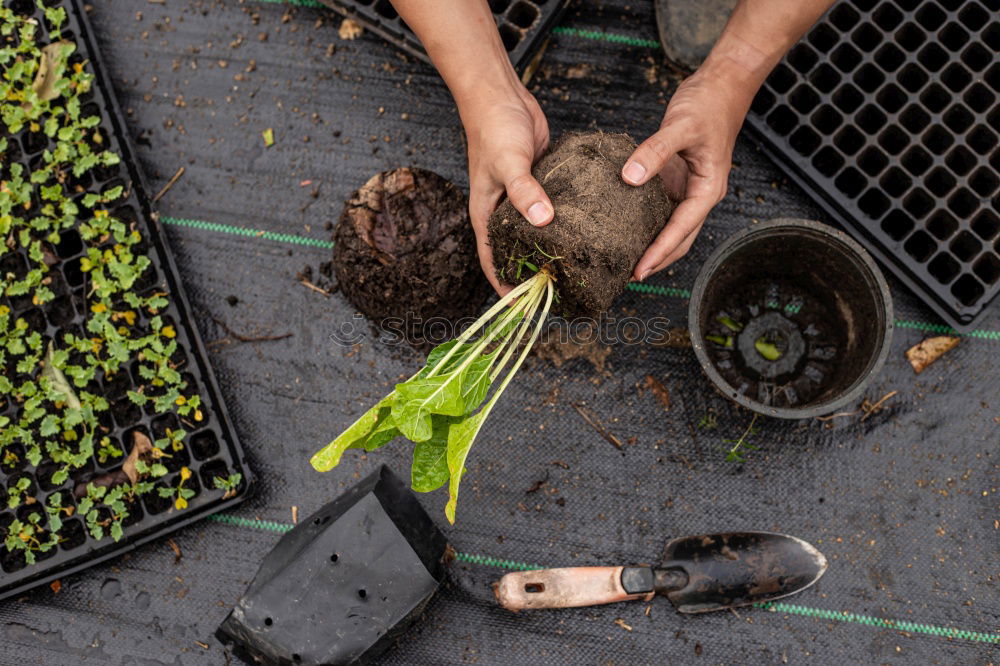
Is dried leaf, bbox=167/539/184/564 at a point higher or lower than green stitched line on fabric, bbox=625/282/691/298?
lower

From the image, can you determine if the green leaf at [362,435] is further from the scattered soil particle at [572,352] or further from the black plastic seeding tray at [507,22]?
the black plastic seeding tray at [507,22]

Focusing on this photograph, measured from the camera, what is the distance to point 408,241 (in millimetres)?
1784

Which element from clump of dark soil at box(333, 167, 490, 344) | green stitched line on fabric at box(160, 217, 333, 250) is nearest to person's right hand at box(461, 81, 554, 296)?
clump of dark soil at box(333, 167, 490, 344)

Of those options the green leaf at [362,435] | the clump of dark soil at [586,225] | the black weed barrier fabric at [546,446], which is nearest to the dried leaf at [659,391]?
the black weed barrier fabric at [546,446]

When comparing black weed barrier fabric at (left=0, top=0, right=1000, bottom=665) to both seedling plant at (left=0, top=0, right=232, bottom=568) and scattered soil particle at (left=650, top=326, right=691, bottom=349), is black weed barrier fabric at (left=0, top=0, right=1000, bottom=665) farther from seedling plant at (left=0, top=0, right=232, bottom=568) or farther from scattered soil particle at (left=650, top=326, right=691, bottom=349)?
seedling plant at (left=0, top=0, right=232, bottom=568)

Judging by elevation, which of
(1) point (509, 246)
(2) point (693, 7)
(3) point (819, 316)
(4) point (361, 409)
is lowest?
(4) point (361, 409)

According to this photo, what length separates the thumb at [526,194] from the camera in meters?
1.45

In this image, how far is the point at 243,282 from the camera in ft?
6.90

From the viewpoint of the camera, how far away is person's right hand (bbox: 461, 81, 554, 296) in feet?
4.81

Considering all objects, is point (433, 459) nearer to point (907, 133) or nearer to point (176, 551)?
point (176, 551)

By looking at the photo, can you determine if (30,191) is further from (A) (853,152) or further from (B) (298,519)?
(A) (853,152)

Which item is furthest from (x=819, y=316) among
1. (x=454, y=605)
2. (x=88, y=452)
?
(x=88, y=452)

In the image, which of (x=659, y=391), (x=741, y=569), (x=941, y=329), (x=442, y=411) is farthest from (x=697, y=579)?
(x=941, y=329)

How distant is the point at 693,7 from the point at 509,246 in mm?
1104
